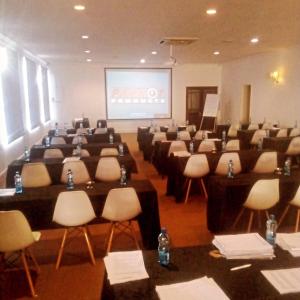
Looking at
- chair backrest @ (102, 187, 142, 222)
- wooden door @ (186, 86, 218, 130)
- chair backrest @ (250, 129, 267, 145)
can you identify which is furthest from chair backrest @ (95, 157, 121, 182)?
wooden door @ (186, 86, 218, 130)

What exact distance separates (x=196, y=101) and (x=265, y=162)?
34.5 ft

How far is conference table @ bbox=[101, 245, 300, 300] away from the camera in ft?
5.89

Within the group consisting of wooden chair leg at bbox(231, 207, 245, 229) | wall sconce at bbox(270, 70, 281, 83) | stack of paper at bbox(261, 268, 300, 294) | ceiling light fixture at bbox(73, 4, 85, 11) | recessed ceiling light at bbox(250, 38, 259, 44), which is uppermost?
recessed ceiling light at bbox(250, 38, 259, 44)

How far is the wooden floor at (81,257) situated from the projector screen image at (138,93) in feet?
32.1

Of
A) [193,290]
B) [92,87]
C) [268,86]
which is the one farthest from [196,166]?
[92,87]

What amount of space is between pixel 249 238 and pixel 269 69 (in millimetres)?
9746

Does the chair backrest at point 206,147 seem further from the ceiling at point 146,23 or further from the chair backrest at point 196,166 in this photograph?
the ceiling at point 146,23

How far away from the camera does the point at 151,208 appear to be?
3844mm

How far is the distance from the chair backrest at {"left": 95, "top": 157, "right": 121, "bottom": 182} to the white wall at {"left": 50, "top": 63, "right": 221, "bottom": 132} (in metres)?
9.96

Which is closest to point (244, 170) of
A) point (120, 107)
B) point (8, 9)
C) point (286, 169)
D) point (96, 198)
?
point (286, 169)

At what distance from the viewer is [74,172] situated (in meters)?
5.11

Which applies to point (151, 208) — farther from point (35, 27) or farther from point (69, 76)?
point (69, 76)

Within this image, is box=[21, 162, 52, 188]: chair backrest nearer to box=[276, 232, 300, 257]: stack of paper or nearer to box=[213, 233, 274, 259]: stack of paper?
box=[213, 233, 274, 259]: stack of paper

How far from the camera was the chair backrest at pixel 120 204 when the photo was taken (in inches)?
140
